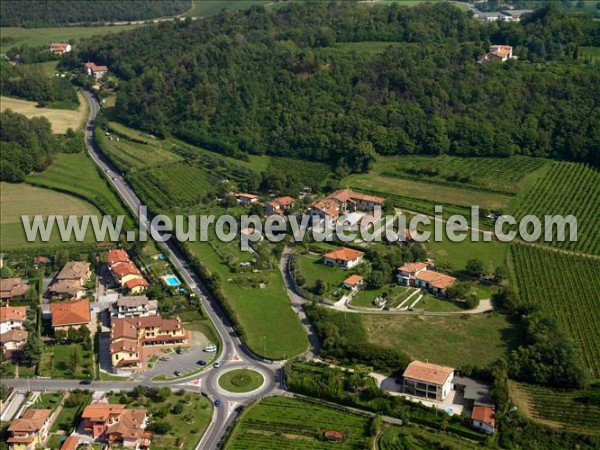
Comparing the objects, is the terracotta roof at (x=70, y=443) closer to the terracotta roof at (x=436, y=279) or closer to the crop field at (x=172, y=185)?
the terracotta roof at (x=436, y=279)

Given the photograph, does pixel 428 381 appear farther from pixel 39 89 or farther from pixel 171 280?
pixel 39 89

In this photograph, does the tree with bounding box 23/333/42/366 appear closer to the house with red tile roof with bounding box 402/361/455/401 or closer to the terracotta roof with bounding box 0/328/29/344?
the terracotta roof with bounding box 0/328/29/344

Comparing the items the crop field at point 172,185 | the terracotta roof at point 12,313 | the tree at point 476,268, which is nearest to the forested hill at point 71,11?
the crop field at point 172,185

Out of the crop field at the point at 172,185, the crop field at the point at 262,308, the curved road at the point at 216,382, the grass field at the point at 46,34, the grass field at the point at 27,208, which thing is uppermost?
the grass field at the point at 46,34

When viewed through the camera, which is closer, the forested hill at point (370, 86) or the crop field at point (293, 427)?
the crop field at point (293, 427)

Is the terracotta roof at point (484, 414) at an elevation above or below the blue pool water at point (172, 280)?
above

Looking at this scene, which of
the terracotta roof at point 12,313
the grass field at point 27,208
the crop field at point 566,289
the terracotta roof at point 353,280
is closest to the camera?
the crop field at point 566,289

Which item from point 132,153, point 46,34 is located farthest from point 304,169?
point 46,34
